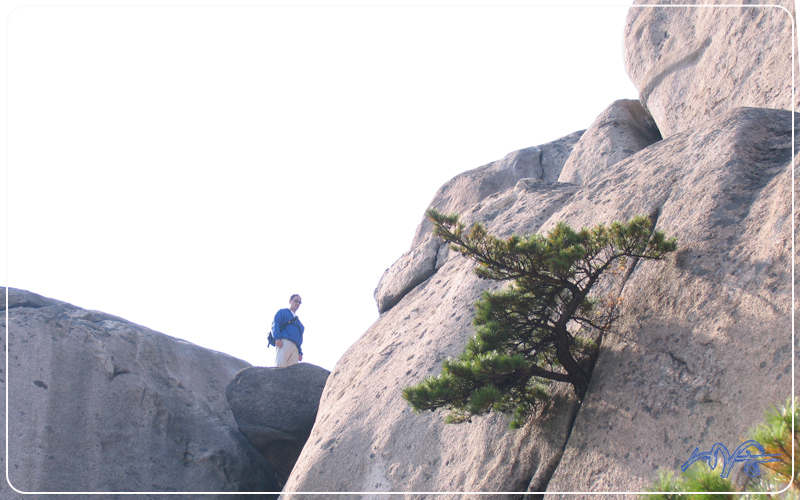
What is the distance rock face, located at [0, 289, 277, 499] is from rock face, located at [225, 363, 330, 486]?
1.51 ft

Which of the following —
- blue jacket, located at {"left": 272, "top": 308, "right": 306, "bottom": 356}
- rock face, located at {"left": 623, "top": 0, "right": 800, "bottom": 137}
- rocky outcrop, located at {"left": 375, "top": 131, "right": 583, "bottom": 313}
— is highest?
rock face, located at {"left": 623, "top": 0, "right": 800, "bottom": 137}

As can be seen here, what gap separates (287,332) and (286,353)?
0.42 metres

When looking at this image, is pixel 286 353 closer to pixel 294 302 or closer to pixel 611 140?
pixel 294 302

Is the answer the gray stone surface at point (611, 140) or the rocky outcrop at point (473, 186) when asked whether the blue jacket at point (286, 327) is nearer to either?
the rocky outcrop at point (473, 186)

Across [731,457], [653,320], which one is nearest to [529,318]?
[653,320]

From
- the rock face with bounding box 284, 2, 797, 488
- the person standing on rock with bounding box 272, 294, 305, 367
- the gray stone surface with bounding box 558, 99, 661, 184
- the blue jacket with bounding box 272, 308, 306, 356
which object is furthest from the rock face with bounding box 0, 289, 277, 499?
the gray stone surface with bounding box 558, 99, 661, 184

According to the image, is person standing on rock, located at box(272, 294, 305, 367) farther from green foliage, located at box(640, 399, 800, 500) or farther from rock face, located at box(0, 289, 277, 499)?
green foliage, located at box(640, 399, 800, 500)

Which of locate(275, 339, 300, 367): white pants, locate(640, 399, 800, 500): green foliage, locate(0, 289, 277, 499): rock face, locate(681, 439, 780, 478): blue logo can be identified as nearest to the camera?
locate(640, 399, 800, 500): green foliage

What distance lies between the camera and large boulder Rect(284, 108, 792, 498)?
Result: 461cm

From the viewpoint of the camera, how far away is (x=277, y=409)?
10922 millimetres

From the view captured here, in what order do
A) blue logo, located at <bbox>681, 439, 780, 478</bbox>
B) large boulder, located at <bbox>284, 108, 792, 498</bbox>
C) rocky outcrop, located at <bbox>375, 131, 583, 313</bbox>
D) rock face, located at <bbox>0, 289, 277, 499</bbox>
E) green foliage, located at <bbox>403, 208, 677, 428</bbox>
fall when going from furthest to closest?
1. rocky outcrop, located at <bbox>375, 131, 583, 313</bbox>
2. rock face, located at <bbox>0, 289, 277, 499</bbox>
3. green foliage, located at <bbox>403, 208, 677, 428</bbox>
4. large boulder, located at <bbox>284, 108, 792, 498</bbox>
5. blue logo, located at <bbox>681, 439, 780, 478</bbox>

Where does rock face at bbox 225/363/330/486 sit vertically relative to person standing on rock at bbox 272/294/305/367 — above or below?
below

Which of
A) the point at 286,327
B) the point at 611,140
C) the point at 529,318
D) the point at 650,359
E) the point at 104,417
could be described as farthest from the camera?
the point at 286,327

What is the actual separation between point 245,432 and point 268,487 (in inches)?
43.7
